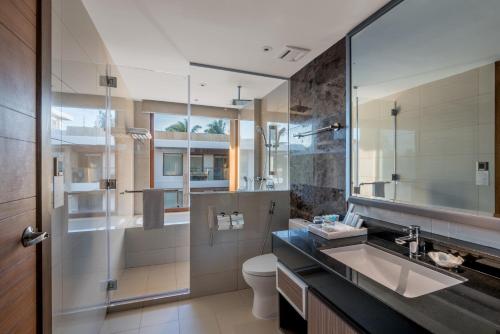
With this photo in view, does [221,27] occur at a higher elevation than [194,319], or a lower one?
higher

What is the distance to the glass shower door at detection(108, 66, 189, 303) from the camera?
2.47m

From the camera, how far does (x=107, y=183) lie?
7.09ft

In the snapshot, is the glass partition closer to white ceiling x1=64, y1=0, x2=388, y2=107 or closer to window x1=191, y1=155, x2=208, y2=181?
white ceiling x1=64, y1=0, x2=388, y2=107

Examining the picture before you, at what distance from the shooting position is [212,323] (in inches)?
77.5

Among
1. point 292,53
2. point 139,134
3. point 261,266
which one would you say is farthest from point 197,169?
point 292,53

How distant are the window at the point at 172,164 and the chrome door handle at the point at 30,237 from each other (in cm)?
185

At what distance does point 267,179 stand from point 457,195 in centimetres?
211

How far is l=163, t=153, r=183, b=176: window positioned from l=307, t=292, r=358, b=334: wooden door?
6.97 feet

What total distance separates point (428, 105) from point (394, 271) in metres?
1.01

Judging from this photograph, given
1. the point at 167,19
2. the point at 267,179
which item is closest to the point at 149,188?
the point at 267,179

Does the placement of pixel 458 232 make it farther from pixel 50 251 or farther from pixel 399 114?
pixel 50 251

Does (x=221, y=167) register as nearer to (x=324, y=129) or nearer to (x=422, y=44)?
(x=324, y=129)

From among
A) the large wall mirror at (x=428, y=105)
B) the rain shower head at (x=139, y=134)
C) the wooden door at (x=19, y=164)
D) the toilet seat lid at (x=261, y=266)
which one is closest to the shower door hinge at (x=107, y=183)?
the rain shower head at (x=139, y=134)

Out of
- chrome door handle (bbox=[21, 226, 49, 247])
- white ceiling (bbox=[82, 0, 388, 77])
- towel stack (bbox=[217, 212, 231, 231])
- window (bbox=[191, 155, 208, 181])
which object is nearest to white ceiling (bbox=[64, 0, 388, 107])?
white ceiling (bbox=[82, 0, 388, 77])
